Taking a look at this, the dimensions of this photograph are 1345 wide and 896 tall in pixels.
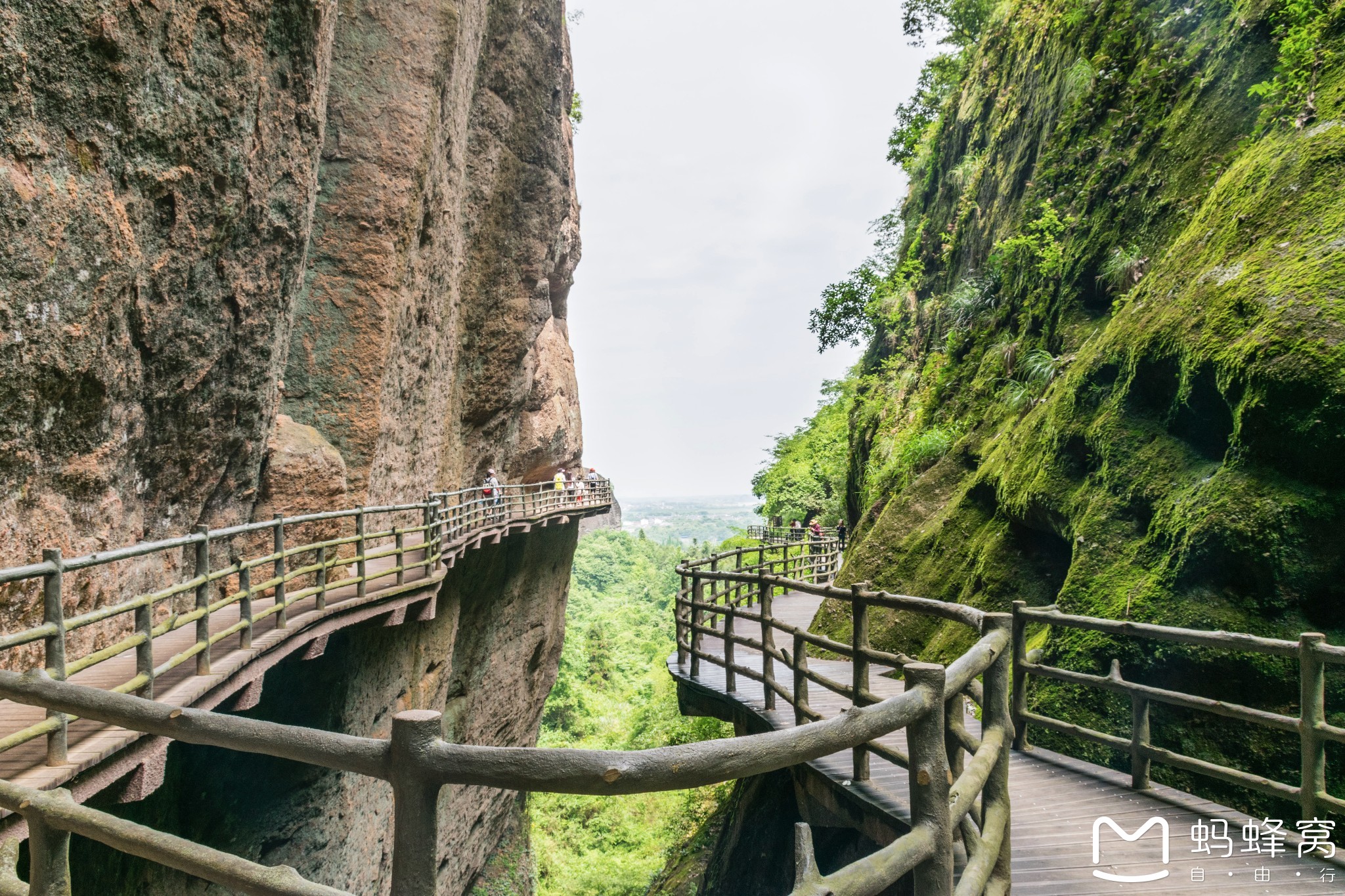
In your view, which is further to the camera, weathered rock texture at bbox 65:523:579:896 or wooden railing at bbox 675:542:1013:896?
weathered rock texture at bbox 65:523:579:896

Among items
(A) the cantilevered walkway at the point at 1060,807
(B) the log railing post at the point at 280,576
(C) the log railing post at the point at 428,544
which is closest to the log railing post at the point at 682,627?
(A) the cantilevered walkway at the point at 1060,807

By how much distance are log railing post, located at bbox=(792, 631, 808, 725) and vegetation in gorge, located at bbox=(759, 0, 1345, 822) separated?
222cm

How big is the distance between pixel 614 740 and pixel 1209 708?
94.2 feet

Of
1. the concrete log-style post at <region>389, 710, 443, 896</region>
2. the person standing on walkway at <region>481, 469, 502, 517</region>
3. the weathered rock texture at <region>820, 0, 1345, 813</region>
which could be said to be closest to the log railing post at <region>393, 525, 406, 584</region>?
the person standing on walkway at <region>481, 469, 502, 517</region>

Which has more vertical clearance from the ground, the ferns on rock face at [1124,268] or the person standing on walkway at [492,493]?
the ferns on rock face at [1124,268]

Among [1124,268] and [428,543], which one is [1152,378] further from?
[428,543]

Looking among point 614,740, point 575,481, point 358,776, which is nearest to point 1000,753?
point 358,776

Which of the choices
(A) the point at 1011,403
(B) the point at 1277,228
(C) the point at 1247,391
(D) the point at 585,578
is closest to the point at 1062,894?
(C) the point at 1247,391

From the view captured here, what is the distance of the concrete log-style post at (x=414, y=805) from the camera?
1.63 meters

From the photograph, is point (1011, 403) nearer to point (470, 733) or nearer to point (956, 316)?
point (956, 316)

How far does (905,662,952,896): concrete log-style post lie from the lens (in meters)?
2.16

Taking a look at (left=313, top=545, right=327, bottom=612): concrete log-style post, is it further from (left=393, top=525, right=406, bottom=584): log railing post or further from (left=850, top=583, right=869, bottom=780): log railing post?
(left=850, top=583, right=869, bottom=780): log railing post

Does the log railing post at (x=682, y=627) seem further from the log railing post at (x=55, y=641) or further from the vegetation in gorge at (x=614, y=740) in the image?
the log railing post at (x=55, y=641)

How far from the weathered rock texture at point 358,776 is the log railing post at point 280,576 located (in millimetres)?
1148
